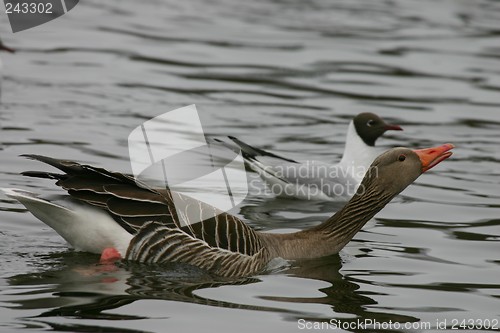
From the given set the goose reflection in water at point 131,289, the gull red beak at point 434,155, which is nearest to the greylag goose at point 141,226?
the goose reflection in water at point 131,289

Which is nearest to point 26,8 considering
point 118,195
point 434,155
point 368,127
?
point 368,127

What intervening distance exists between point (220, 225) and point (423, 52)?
509 inches

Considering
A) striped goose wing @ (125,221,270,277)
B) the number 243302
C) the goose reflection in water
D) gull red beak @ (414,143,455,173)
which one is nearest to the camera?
the goose reflection in water

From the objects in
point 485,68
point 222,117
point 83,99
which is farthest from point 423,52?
point 83,99

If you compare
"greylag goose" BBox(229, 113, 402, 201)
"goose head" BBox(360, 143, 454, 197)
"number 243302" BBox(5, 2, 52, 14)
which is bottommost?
"greylag goose" BBox(229, 113, 402, 201)

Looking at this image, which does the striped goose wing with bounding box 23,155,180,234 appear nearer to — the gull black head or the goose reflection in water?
the goose reflection in water

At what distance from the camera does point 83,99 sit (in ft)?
52.2

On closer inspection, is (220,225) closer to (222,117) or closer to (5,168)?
(5,168)

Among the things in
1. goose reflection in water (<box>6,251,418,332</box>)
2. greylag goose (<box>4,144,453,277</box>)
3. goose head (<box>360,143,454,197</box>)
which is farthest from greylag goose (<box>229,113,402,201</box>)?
greylag goose (<box>4,144,453,277</box>)

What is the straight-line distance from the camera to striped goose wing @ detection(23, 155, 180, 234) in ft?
27.3

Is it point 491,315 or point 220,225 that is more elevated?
point 220,225

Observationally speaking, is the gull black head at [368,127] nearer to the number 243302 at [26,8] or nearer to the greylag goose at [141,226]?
the greylag goose at [141,226]

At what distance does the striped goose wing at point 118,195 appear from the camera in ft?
27.3

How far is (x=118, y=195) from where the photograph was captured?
840cm
